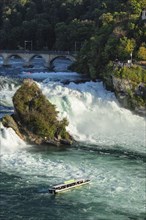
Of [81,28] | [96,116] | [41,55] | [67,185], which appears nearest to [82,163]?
[67,185]

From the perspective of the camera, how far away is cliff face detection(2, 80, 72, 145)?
43938 millimetres

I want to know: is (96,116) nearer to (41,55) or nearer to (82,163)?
(82,163)

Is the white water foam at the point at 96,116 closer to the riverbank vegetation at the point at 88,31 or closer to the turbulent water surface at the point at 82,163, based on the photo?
the turbulent water surface at the point at 82,163

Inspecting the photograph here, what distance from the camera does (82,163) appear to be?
128ft

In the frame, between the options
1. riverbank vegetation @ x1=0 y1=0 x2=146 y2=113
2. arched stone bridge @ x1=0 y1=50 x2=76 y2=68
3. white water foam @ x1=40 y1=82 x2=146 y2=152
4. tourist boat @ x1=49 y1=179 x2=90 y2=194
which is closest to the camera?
tourist boat @ x1=49 y1=179 x2=90 y2=194

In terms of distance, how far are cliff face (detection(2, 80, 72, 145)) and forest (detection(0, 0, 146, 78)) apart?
2003cm

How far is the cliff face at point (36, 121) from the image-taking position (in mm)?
43938

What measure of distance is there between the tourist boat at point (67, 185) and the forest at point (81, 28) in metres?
31.1

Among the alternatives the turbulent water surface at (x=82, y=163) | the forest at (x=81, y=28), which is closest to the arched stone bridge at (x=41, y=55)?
the forest at (x=81, y=28)

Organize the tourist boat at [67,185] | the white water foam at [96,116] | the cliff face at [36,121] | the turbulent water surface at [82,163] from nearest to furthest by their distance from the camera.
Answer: the turbulent water surface at [82,163], the tourist boat at [67,185], the cliff face at [36,121], the white water foam at [96,116]

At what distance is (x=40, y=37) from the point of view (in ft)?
351

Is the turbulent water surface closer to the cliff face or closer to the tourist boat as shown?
the tourist boat

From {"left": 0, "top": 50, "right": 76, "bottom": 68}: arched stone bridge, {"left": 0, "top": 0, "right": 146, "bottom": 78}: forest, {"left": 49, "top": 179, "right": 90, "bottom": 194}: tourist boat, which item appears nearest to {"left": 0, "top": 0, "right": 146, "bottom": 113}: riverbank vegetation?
{"left": 0, "top": 0, "right": 146, "bottom": 78}: forest

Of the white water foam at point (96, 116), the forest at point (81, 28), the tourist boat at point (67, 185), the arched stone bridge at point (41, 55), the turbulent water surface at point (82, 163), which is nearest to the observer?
the turbulent water surface at point (82, 163)
